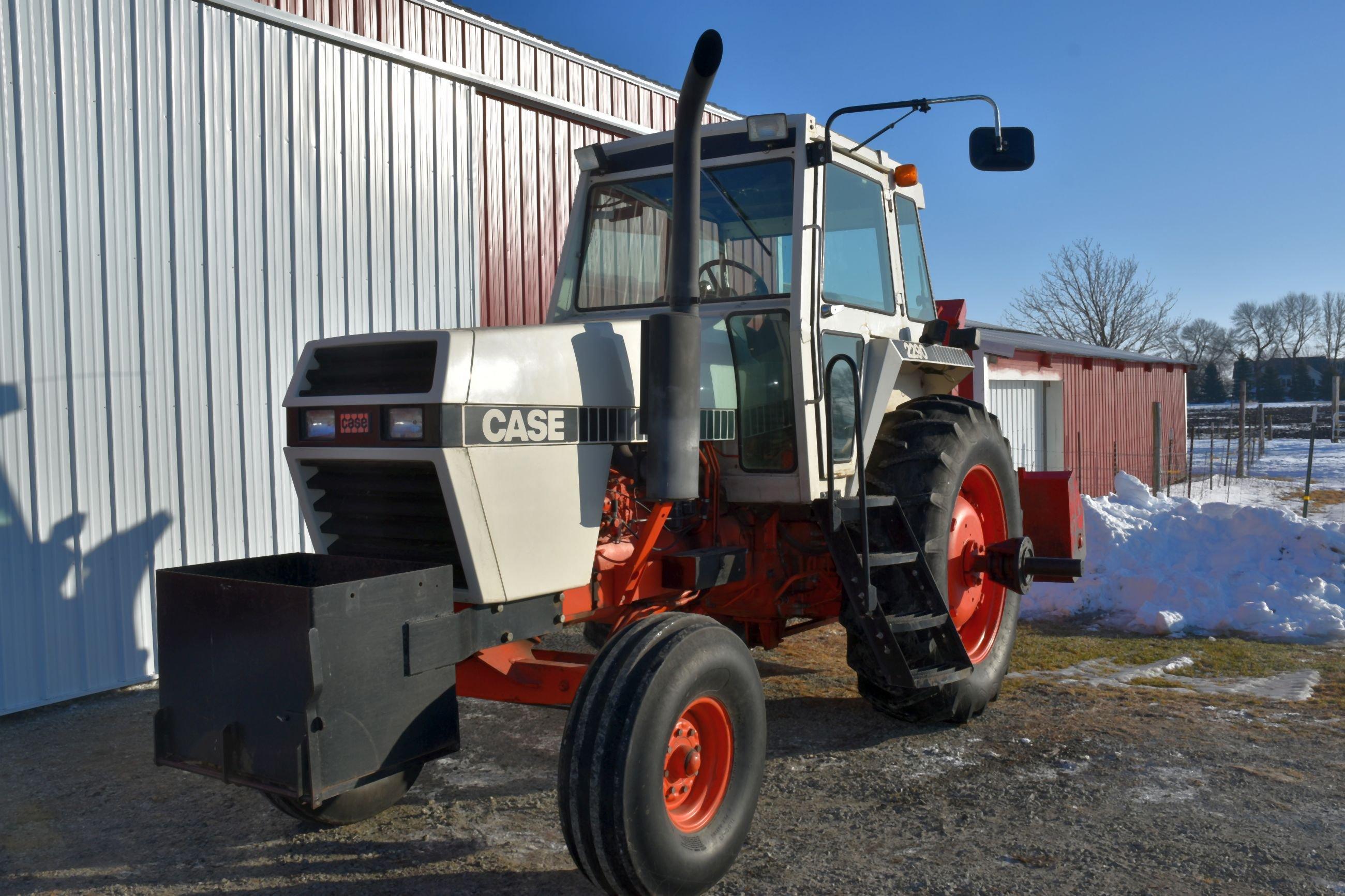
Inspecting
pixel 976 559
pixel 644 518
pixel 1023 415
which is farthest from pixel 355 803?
pixel 1023 415

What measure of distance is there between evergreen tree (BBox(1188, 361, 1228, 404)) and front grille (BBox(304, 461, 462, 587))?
242ft

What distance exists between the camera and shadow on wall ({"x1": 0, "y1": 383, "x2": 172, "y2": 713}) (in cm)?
583

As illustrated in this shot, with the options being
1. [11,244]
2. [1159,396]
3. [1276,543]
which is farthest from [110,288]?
[1159,396]

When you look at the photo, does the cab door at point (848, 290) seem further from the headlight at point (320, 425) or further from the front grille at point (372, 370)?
the headlight at point (320, 425)

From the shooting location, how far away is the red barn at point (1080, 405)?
1602cm

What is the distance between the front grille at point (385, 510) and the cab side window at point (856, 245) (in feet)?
6.40

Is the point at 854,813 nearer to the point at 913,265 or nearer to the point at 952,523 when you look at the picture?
the point at 952,523

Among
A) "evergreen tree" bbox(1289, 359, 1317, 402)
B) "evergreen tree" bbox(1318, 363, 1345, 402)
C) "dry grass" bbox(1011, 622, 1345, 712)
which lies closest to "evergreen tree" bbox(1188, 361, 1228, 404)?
"evergreen tree" bbox(1289, 359, 1317, 402)

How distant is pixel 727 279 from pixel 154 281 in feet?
12.5

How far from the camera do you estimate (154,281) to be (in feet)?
21.2

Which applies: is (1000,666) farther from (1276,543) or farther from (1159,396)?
(1159,396)

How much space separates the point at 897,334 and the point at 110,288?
177 inches

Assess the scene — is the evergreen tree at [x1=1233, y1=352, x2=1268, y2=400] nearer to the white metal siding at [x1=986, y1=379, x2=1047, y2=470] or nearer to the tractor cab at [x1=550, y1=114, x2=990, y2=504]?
the white metal siding at [x1=986, y1=379, x2=1047, y2=470]

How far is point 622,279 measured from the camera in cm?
497
